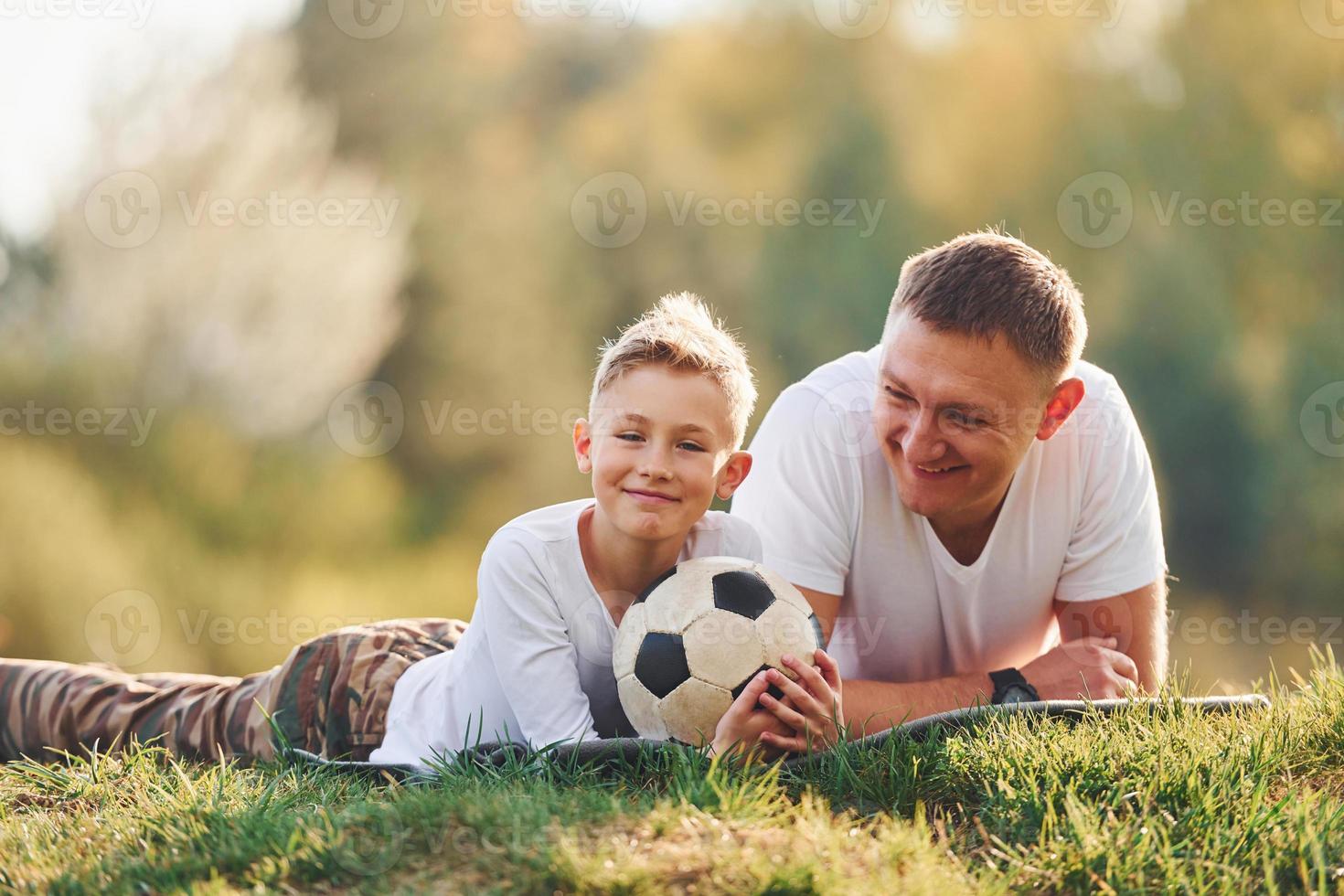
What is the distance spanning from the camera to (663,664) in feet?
11.0

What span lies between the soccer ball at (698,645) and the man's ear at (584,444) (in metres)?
0.47

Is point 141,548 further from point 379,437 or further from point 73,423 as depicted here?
point 379,437

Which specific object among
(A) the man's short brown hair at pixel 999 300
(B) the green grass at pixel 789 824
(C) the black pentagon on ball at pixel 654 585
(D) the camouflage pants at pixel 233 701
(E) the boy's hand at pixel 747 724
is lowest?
(D) the camouflage pants at pixel 233 701

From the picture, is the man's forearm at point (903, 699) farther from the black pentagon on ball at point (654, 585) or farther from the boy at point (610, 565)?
the black pentagon on ball at point (654, 585)

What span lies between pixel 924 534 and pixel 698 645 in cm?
119

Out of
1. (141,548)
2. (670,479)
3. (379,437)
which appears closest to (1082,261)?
(379,437)

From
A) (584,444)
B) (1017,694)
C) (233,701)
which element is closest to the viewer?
(584,444)

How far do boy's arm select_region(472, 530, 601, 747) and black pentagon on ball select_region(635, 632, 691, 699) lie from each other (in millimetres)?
201

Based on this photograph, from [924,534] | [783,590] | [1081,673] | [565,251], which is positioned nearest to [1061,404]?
[924,534]

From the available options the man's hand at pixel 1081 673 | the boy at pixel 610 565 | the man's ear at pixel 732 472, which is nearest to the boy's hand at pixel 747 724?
the boy at pixel 610 565

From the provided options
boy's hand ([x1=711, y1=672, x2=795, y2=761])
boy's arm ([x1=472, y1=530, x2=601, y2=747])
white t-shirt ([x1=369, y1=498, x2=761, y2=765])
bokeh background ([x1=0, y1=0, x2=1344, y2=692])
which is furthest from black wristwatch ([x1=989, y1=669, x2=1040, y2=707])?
bokeh background ([x1=0, y1=0, x2=1344, y2=692])

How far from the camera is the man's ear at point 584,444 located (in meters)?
3.72

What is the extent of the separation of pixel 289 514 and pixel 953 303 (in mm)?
10414

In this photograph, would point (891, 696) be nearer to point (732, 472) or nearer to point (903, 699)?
point (903, 699)
